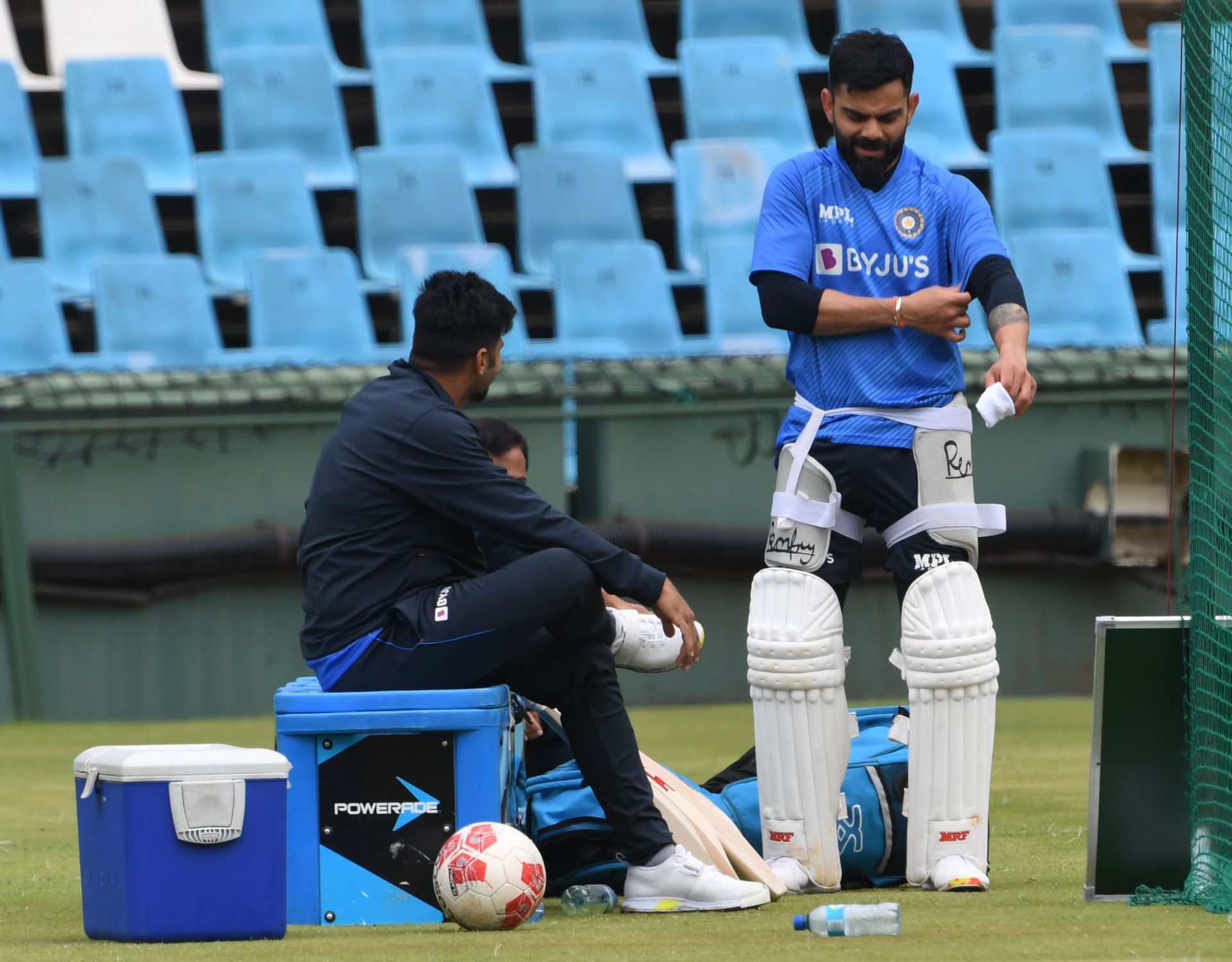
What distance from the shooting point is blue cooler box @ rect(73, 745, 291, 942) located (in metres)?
3.07

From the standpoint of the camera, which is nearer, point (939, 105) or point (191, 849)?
point (191, 849)

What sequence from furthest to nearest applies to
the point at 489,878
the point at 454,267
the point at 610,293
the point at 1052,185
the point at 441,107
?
the point at 1052,185 < the point at 441,107 < the point at 610,293 < the point at 454,267 < the point at 489,878

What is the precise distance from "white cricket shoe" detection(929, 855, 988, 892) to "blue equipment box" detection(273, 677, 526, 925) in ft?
2.92

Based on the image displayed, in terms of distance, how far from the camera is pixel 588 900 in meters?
3.54

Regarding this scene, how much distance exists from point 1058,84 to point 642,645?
28.6 ft

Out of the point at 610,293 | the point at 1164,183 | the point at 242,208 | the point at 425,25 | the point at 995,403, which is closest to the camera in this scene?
the point at 995,403

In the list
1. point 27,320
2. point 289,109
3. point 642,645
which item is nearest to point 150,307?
point 27,320

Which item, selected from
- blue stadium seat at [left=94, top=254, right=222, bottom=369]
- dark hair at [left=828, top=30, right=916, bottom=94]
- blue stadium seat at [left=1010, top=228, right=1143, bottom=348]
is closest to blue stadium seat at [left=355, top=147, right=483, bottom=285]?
blue stadium seat at [left=94, top=254, right=222, bottom=369]

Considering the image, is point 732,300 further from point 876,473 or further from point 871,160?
point 876,473

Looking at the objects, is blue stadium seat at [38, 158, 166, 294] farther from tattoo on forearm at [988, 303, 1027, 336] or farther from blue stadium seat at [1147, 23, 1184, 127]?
tattoo on forearm at [988, 303, 1027, 336]

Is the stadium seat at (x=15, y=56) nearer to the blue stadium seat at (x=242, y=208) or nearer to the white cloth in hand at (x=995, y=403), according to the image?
the blue stadium seat at (x=242, y=208)

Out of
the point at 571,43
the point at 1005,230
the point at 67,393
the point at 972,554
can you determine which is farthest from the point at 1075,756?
the point at 571,43

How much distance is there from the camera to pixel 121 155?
1066 cm

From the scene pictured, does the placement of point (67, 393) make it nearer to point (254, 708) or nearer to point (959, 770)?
point (254, 708)
